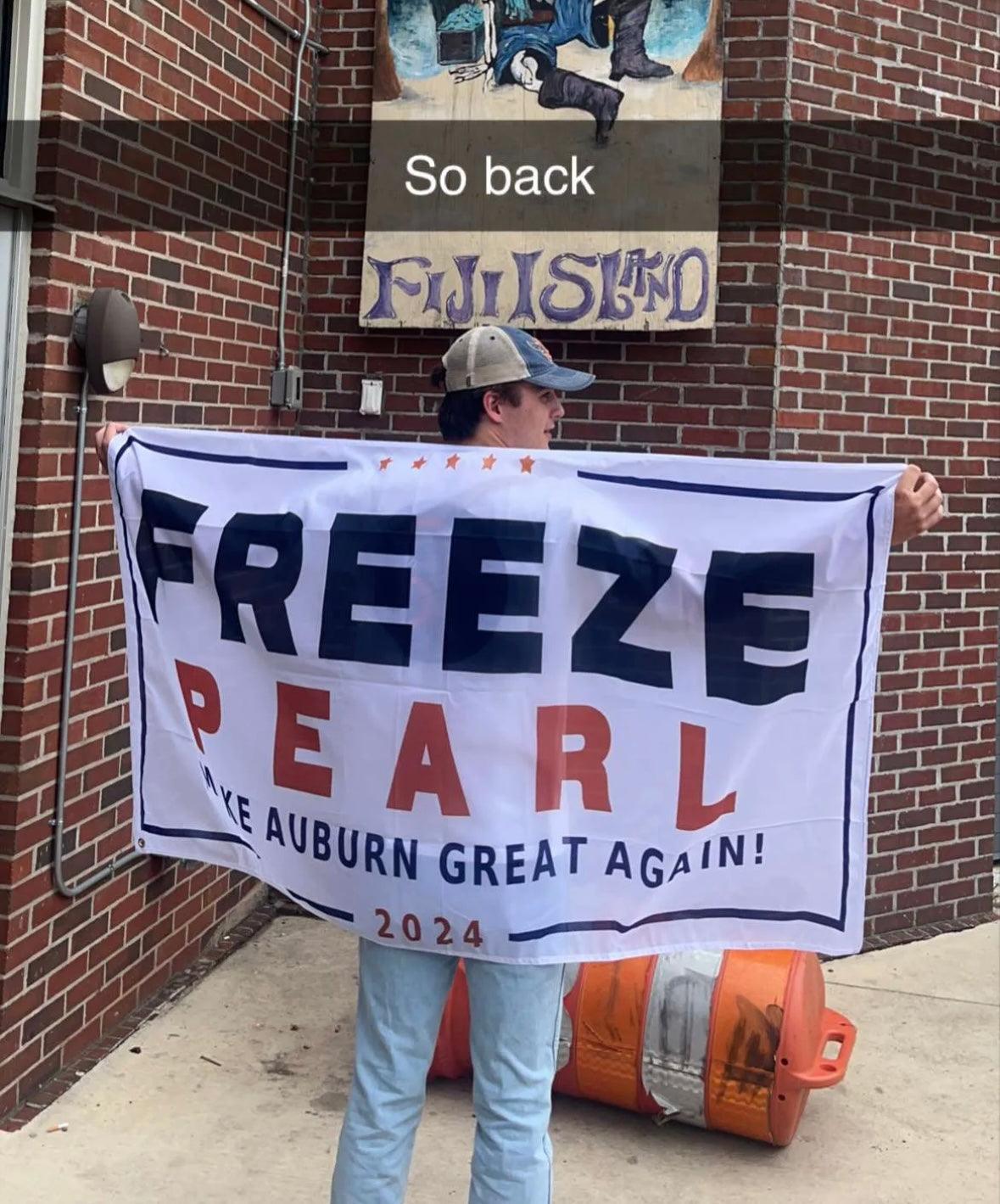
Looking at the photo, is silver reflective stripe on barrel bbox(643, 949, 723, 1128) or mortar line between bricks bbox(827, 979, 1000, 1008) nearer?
silver reflective stripe on barrel bbox(643, 949, 723, 1128)

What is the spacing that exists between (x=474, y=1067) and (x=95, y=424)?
88.0 inches

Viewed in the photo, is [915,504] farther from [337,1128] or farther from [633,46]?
[633,46]

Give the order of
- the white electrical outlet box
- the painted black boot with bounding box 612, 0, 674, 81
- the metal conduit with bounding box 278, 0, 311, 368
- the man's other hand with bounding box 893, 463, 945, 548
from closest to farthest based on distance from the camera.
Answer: the man's other hand with bounding box 893, 463, 945, 548 < the painted black boot with bounding box 612, 0, 674, 81 < the metal conduit with bounding box 278, 0, 311, 368 < the white electrical outlet box

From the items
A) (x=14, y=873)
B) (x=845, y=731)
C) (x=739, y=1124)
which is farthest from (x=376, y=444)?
(x=739, y=1124)

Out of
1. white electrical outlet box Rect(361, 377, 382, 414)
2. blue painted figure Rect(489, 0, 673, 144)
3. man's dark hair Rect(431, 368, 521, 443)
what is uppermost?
blue painted figure Rect(489, 0, 673, 144)

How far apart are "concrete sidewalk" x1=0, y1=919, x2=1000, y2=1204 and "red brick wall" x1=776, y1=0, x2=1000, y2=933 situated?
45.7 inches

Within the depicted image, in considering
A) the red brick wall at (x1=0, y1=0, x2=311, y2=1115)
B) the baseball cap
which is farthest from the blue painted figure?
the baseball cap

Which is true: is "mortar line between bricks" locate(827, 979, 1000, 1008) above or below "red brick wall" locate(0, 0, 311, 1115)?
below

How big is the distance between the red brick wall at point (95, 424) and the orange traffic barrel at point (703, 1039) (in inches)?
45.8

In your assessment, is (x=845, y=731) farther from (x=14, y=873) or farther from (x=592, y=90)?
(x=592, y=90)

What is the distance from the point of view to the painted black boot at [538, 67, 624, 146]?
5.24 meters

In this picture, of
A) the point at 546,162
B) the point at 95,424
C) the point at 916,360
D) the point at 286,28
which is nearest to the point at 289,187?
the point at 286,28

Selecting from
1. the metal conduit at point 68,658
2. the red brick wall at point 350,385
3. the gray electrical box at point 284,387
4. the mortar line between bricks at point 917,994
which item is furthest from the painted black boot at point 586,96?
the mortar line between bricks at point 917,994

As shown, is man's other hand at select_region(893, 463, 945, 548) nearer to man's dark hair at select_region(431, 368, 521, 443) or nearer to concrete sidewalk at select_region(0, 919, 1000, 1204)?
man's dark hair at select_region(431, 368, 521, 443)
